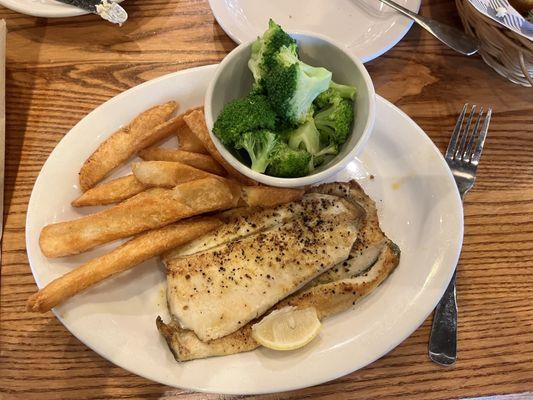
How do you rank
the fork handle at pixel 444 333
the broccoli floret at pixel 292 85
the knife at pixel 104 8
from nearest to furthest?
1. the broccoli floret at pixel 292 85
2. the fork handle at pixel 444 333
3. the knife at pixel 104 8

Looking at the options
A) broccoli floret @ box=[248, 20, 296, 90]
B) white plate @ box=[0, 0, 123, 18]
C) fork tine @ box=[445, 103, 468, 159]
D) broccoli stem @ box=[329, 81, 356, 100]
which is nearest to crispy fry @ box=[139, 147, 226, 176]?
broccoli floret @ box=[248, 20, 296, 90]

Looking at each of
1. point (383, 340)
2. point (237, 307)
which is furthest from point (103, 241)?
point (383, 340)

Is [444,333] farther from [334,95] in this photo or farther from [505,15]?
[505,15]

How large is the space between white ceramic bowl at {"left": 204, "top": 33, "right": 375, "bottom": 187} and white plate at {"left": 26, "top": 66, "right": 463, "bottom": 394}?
27cm

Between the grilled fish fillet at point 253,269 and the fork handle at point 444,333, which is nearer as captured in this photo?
the grilled fish fillet at point 253,269

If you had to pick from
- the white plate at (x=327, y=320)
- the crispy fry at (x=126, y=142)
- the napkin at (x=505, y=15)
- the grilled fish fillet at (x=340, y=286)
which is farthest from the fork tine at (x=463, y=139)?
the crispy fry at (x=126, y=142)

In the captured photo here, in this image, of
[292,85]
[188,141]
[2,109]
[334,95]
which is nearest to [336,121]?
[334,95]

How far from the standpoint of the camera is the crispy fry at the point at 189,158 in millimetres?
1757

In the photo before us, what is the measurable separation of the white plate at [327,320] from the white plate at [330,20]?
0.35 m

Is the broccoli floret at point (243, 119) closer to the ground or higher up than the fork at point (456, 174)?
higher up

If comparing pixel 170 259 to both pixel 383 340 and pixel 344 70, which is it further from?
pixel 344 70

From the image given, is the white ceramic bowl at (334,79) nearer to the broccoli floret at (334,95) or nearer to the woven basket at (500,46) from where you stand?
the broccoli floret at (334,95)

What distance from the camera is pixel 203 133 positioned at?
171cm

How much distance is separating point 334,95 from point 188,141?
578 millimetres
